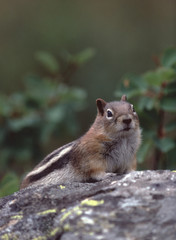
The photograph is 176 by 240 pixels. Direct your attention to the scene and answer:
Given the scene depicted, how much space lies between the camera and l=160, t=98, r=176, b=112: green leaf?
594 cm

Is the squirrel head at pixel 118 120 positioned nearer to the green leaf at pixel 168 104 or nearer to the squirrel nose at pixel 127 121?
the squirrel nose at pixel 127 121

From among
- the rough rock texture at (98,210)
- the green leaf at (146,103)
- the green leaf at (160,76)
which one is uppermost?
the green leaf at (160,76)

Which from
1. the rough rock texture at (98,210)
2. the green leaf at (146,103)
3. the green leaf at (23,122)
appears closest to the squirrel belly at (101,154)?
the rough rock texture at (98,210)

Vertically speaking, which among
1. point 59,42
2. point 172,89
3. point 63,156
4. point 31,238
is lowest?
point 31,238

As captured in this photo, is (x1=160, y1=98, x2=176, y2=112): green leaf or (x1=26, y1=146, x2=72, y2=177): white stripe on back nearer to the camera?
(x1=26, y1=146, x2=72, y2=177): white stripe on back

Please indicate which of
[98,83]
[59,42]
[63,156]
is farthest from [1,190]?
[59,42]

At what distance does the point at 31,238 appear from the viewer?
320cm

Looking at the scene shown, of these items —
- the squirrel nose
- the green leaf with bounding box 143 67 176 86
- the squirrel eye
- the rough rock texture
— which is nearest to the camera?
the rough rock texture

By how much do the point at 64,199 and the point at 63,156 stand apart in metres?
1.48

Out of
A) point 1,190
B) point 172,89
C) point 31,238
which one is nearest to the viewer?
point 31,238

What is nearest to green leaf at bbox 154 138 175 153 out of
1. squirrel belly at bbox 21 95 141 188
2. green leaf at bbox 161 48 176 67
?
green leaf at bbox 161 48 176 67

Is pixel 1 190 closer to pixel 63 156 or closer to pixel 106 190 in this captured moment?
pixel 63 156

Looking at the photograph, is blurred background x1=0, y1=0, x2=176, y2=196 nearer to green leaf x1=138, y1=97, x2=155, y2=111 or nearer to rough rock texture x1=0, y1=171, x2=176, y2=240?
green leaf x1=138, y1=97, x2=155, y2=111

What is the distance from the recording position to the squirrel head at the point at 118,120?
470 cm
